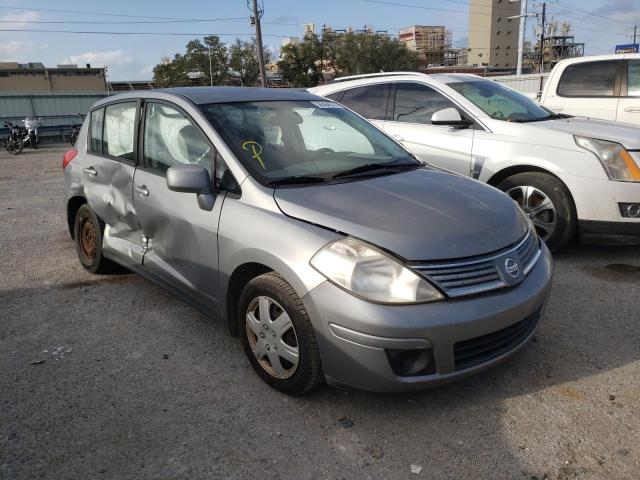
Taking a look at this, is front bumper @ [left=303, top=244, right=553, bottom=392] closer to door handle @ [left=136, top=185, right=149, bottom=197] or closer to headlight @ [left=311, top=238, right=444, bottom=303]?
headlight @ [left=311, top=238, right=444, bottom=303]

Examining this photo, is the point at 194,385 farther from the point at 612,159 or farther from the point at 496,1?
the point at 496,1

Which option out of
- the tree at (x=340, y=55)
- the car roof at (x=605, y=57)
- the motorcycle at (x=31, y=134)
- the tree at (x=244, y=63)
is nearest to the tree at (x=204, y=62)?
the tree at (x=244, y=63)

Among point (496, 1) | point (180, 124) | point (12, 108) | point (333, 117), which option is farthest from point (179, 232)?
point (496, 1)

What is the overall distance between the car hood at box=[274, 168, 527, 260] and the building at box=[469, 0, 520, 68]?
107160 mm

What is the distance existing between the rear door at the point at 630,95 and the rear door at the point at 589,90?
8 cm

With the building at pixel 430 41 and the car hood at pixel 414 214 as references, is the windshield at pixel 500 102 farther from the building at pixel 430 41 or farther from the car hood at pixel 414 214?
the building at pixel 430 41

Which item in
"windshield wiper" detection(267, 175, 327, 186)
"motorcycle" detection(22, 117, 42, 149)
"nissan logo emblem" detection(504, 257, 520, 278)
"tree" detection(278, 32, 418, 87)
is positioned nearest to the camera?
"nissan logo emblem" detection(504, 257, 520, 278)

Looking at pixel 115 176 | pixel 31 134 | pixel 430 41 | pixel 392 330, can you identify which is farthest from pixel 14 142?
pixel 430 41

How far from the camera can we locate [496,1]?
97.9 m

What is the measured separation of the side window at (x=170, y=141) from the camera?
3.39 m

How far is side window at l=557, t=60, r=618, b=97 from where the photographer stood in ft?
25.5

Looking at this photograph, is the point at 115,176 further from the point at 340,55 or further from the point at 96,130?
the point at 340,55

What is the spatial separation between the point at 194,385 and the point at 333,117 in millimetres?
2166

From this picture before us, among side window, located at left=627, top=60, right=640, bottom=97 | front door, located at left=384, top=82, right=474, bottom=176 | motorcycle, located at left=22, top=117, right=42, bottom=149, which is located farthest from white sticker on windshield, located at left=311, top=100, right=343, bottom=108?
motorcycle, located at left=22, top=117, right=42, bottom=149
